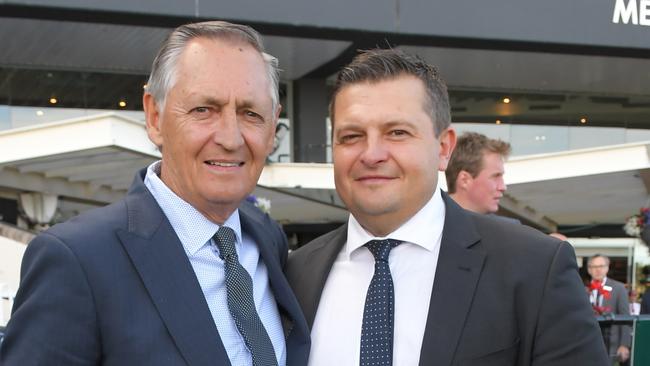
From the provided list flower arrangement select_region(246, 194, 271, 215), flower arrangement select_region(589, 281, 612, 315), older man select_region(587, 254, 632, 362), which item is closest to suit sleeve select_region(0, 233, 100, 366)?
flower arrangement select_region(246, 194, 271, 215)

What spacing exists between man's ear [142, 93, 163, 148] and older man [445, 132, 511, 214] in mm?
3229

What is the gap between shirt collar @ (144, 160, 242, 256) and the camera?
206 cm

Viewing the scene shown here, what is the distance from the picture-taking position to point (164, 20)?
622 inches

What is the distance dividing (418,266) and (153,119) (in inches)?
38.5

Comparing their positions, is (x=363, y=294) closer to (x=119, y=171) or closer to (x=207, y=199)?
(x=207, y=199)

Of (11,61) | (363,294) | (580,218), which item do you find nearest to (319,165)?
(11,61)

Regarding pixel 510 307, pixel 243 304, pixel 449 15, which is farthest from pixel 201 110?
pixel 449 15

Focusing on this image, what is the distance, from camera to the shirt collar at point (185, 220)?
2.06 metres

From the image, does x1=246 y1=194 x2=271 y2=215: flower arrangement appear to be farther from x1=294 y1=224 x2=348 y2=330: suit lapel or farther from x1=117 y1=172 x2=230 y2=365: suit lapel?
x1=117 y1=172 x2=230 y2=365: suit lapel

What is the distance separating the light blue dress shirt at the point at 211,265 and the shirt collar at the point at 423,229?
17.3 inches

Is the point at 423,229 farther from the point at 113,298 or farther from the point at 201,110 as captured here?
the point at 113,298

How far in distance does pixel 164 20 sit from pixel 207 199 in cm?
1456

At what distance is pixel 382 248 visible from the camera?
2410mm

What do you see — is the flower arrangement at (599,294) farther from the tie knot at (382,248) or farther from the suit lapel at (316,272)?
the tie knot at (382,248)
